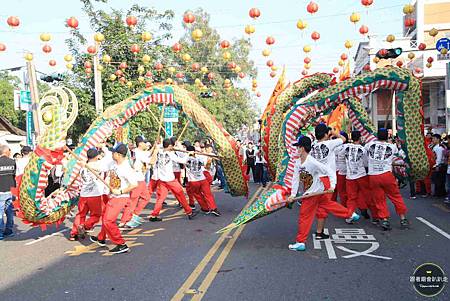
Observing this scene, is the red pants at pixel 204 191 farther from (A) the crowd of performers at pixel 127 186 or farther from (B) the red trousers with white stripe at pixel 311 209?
(B) the red trousers with white stripe at pixel 311 209

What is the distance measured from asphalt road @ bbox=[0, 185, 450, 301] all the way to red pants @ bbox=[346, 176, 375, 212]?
39 cm

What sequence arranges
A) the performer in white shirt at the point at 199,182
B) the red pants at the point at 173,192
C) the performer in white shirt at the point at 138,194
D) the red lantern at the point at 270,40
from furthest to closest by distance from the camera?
1. the red lantern at the point at 270,40
2. the performer in white shirt at the point at 199,182
3. the red pants at the point at 173,192
4. the performer in white shirt at the point at 138,194

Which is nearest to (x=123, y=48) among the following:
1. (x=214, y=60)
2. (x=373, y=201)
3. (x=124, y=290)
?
(x=373, y=201)

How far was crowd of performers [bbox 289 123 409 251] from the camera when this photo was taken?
662 cm

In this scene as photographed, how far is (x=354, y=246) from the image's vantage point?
22.1ft

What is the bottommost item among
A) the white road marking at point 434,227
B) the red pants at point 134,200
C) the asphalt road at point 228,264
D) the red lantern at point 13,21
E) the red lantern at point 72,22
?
the asphalt road at point 228,264

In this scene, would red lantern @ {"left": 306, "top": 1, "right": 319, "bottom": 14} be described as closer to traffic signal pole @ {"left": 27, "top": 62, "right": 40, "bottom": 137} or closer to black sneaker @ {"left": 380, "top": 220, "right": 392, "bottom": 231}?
black sneaker @ {"left": 380, "top": 220, "right": 392, "bottom": 231}

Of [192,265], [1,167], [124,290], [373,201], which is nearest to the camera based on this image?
[124,290]

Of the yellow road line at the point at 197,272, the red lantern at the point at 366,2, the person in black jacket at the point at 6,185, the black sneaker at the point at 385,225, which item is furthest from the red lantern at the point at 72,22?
the black sneaker at the point at 385,225

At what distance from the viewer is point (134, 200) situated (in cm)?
915

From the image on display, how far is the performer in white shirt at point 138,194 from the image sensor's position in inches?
352

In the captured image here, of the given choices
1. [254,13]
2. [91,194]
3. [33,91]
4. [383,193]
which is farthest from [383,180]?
[33,91]

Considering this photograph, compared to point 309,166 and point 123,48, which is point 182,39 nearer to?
point 123,48

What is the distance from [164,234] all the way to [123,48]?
43.1 feet
